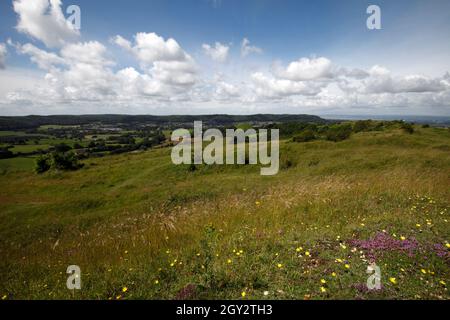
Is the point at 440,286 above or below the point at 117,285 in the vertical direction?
above

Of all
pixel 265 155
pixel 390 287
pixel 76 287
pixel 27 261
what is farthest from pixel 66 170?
pixel 390 287

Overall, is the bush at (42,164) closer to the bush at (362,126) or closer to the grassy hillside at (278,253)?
the grassy hillside at (278,253)

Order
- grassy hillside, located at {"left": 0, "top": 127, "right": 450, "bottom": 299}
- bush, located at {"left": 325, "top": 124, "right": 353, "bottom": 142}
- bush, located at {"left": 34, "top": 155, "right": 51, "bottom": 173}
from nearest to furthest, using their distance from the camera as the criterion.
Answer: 1. grassy hillside, located at {"left": 0, "top": 127, "right": 450, "bottom": 299}
2. bush, located at {"left": 325, "top": 124, "right": 353, "bottom": 142}
3. bush, located at {"left": 34, "top": 155, "right": 51, "bottom": 173}

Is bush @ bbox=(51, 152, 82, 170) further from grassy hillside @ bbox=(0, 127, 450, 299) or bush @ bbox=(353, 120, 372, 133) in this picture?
bush @ bbox=(353, 120, 372, 133)

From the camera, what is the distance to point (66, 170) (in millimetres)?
45438

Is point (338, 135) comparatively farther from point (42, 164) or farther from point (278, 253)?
point (42, 164)

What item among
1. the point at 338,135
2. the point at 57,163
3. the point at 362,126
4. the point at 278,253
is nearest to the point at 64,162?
the point at 57,163

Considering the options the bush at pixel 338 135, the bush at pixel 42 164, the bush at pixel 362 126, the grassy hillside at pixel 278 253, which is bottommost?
the bush at pixel 42 164

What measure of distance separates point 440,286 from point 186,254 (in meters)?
4.23

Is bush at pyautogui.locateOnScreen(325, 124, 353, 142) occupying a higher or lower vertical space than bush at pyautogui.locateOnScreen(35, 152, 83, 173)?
higher

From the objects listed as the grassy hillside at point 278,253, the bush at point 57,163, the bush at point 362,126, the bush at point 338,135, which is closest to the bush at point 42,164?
the bush at point 57,163

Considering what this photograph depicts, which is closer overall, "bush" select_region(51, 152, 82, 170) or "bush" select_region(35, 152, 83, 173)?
"bush" select_region(51, 152, 82, 170)

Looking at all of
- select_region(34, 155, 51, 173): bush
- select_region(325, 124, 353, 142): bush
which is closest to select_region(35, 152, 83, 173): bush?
select_region(34, 155, 51, 173): bush
